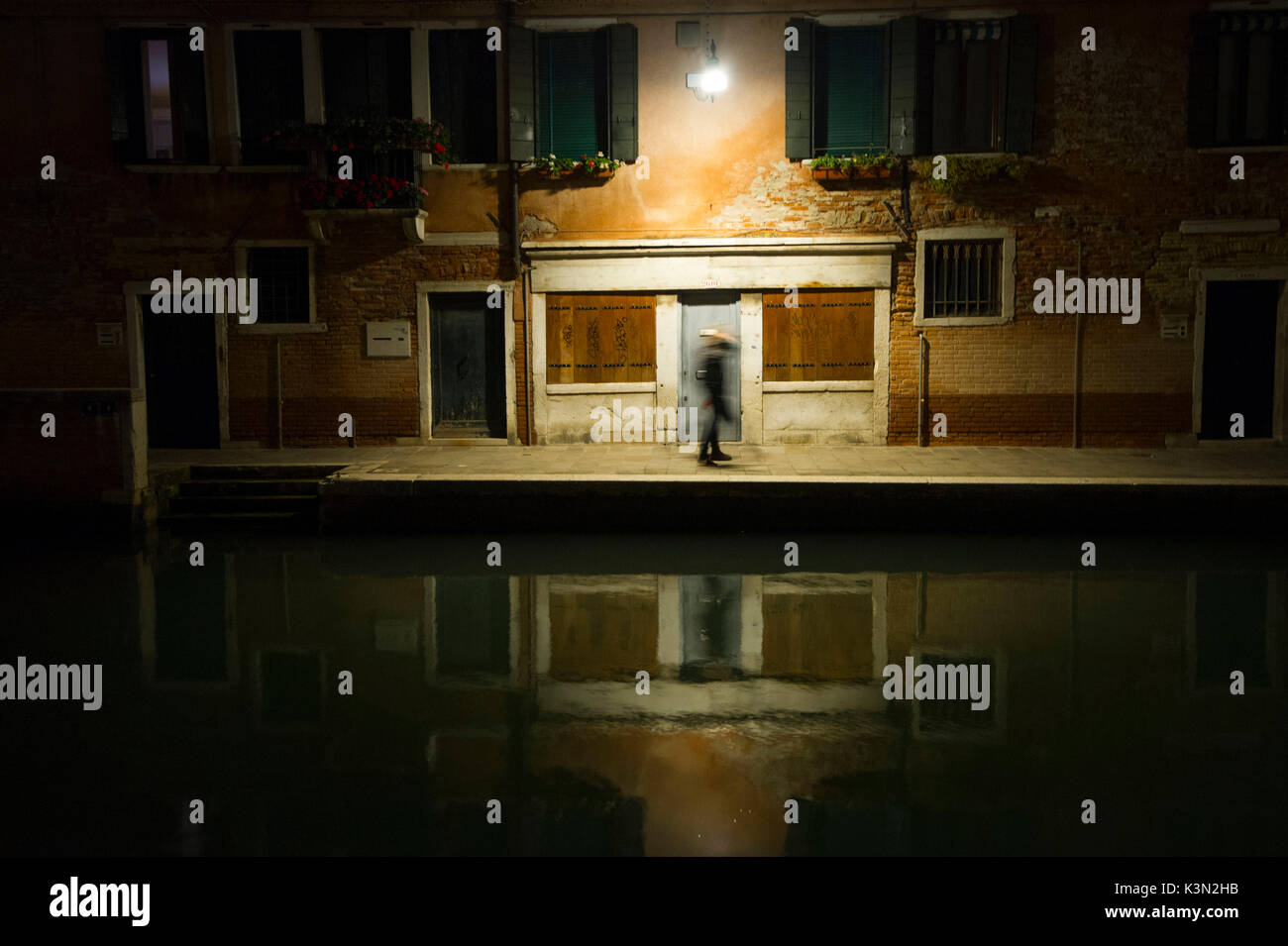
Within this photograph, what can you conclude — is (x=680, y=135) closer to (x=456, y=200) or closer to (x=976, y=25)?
(x=456, y=200)

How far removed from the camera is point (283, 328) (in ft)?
46.5

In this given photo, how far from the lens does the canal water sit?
429cm

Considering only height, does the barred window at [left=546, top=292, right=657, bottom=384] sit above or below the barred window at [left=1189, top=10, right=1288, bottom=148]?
below

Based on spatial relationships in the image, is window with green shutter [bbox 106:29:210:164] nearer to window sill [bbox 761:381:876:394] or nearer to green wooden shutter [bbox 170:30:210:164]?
green wooden shutter [bbox 170:30:210:164]

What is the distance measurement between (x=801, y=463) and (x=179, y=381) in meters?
8.18

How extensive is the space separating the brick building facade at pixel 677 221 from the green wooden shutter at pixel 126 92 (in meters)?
0.04

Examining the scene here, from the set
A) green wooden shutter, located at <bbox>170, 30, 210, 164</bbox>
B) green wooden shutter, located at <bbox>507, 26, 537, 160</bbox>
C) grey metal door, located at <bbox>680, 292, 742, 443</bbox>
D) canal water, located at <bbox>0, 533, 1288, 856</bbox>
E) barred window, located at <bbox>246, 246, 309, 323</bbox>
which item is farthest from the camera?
barred window, located at <bbox>246, 246, 309, 323</bbox>

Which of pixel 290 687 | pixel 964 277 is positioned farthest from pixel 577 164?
pixel 290 687

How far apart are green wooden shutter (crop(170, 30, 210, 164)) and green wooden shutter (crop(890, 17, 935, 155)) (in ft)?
27.9

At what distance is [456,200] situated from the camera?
1398cm

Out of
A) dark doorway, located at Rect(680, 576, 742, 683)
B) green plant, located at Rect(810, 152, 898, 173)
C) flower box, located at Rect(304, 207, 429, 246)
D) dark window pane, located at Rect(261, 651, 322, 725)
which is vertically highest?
green plant, located at Rect(810, 152, 898, 173)

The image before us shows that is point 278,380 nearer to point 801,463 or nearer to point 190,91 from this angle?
point 190,91

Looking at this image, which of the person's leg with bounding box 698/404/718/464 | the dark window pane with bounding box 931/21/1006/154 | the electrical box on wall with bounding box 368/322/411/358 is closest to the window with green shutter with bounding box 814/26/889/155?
the dark window pane with bounding box 931/21/1006/154

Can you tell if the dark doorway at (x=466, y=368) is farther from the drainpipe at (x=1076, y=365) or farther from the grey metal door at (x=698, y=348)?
the drainpipe at (x=1076, y=365)
